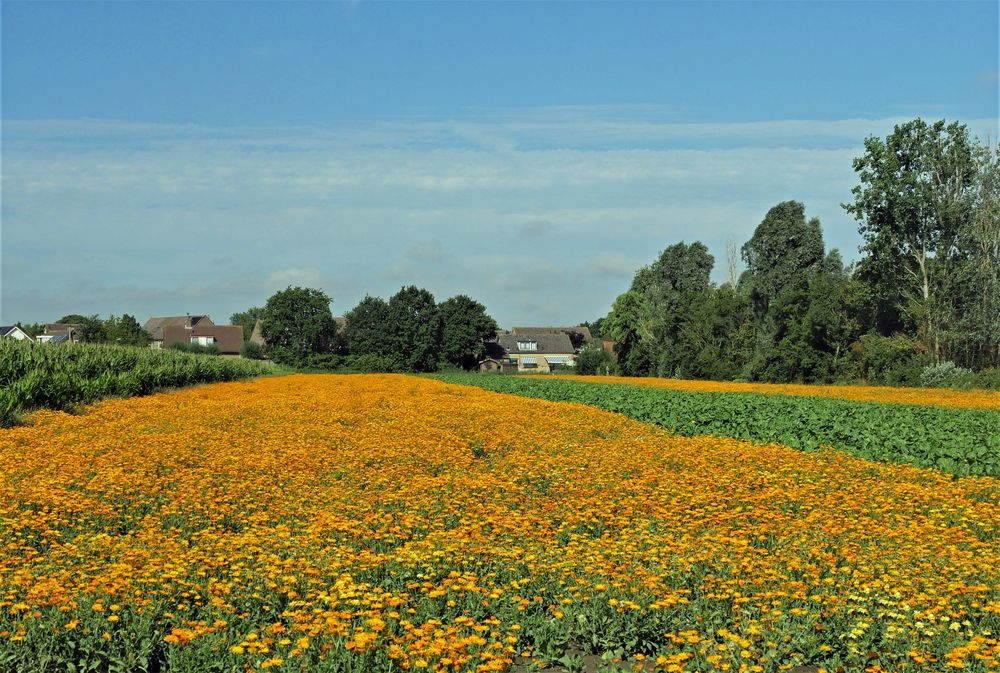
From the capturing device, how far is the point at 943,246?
62.1 meters

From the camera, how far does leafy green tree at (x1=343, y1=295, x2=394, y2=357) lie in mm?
112312

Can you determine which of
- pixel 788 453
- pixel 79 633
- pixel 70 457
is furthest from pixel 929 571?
pixel 70 457

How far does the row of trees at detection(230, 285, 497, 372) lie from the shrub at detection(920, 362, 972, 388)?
64.2 meters

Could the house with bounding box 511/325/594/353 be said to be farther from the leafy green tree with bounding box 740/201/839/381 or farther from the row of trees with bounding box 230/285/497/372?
the leafy green tree with bounding box 740/201/839/381

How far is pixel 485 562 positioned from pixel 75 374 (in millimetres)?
29519

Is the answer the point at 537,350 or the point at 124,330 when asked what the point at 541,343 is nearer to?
the point at 537,350

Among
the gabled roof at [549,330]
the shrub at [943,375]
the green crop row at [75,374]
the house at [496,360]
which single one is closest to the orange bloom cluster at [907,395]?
the shrub at [943,375]

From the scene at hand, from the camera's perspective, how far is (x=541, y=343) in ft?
507

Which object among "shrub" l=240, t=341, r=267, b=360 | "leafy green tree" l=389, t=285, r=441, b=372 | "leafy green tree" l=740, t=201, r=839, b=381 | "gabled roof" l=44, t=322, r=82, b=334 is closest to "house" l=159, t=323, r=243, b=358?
"gabled roof" l=44, t=322, r=82, b=334

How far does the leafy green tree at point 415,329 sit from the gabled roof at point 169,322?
63847mm

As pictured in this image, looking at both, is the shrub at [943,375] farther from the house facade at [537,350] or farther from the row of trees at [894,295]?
the house facade at [537,350]

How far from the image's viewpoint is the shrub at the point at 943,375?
5212 centimetres

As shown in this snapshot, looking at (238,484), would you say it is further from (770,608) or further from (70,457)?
(770,608)

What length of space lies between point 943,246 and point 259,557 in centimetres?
6398
